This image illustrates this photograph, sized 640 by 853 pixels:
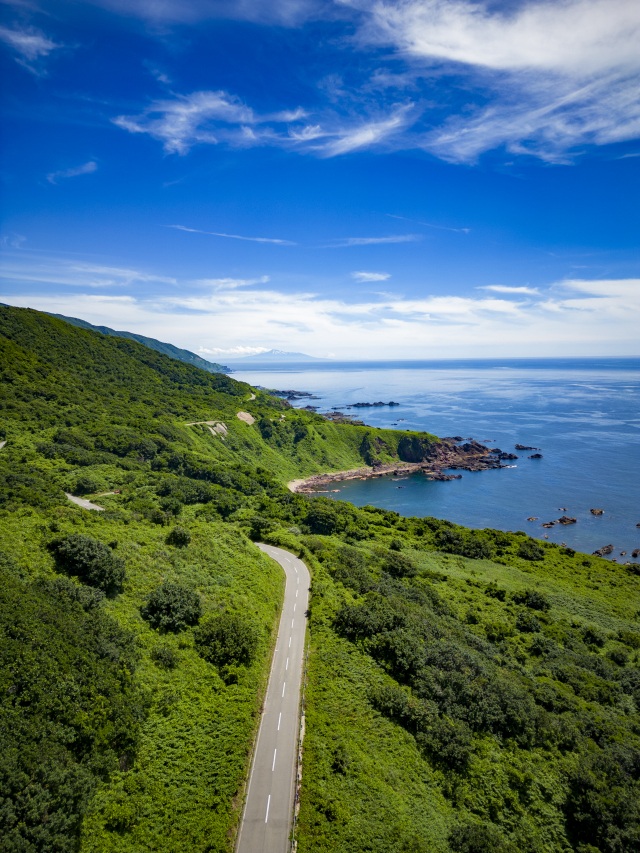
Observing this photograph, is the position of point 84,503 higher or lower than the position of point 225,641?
higher

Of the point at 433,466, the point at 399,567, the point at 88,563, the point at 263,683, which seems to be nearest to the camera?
the point at 263,683

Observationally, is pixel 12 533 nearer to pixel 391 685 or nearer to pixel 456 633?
pixel 391 685

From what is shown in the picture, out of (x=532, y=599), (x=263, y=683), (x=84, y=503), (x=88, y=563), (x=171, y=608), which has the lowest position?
(x=532, y=599)

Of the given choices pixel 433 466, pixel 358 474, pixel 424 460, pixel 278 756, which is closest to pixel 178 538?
pixel 278 756

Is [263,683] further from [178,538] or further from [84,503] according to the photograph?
[84,503]

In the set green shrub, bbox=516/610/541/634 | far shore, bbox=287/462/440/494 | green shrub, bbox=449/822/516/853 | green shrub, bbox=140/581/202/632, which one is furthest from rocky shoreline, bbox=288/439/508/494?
green shrub, bbox=449/822/516/853

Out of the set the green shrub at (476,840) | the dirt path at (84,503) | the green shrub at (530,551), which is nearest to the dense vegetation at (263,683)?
the green shrub at (476,840)
